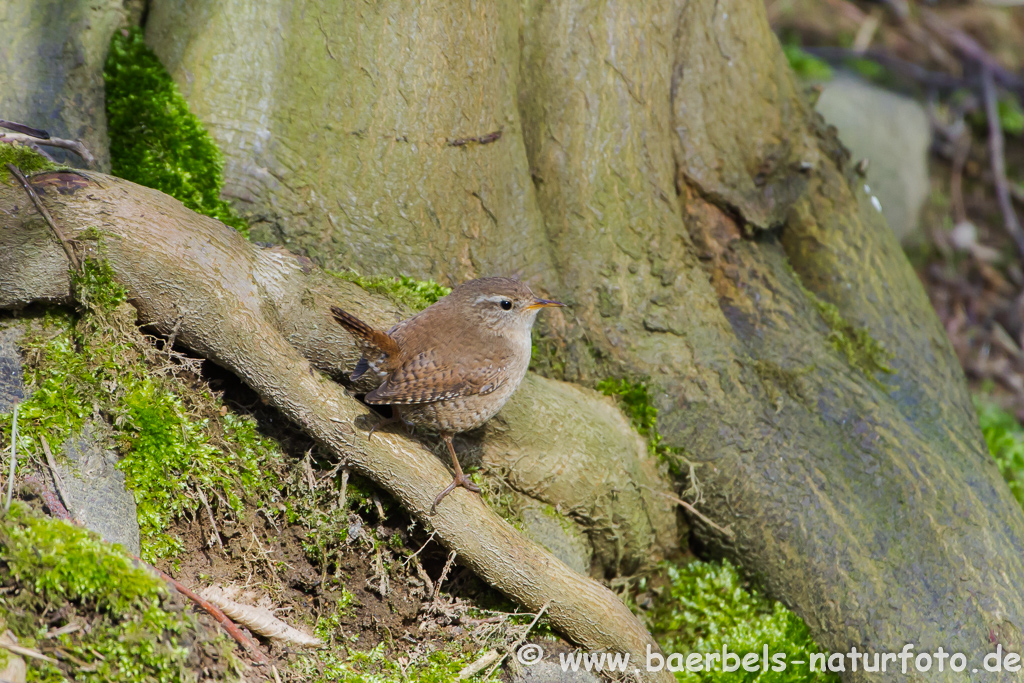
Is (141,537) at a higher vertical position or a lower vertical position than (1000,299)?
lower

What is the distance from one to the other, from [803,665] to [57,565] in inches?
126

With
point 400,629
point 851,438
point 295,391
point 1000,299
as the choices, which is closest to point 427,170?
point 295,391

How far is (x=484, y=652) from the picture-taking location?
3.28 metres

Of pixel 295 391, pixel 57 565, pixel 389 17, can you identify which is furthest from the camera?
pixel 389 17

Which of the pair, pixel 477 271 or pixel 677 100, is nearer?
pixel 477 271

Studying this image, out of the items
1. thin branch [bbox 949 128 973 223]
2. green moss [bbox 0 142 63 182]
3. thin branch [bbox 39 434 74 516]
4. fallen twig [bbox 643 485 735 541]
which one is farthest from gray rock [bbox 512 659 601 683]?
thin branch [bbox 949 128 973 223]

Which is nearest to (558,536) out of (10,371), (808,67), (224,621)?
(224,621)

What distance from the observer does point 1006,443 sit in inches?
213

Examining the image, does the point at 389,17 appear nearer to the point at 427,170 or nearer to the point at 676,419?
the point at 427,170

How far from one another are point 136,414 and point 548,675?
79.3 inches

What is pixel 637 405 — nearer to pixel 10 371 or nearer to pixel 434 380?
pixel 434 380

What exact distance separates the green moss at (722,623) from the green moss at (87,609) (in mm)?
2319

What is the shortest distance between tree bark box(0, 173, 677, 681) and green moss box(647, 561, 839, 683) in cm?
43

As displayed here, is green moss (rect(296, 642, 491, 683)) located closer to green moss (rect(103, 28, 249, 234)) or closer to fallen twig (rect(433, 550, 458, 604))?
fallen twig (rect(433, 550, 458, 604))
